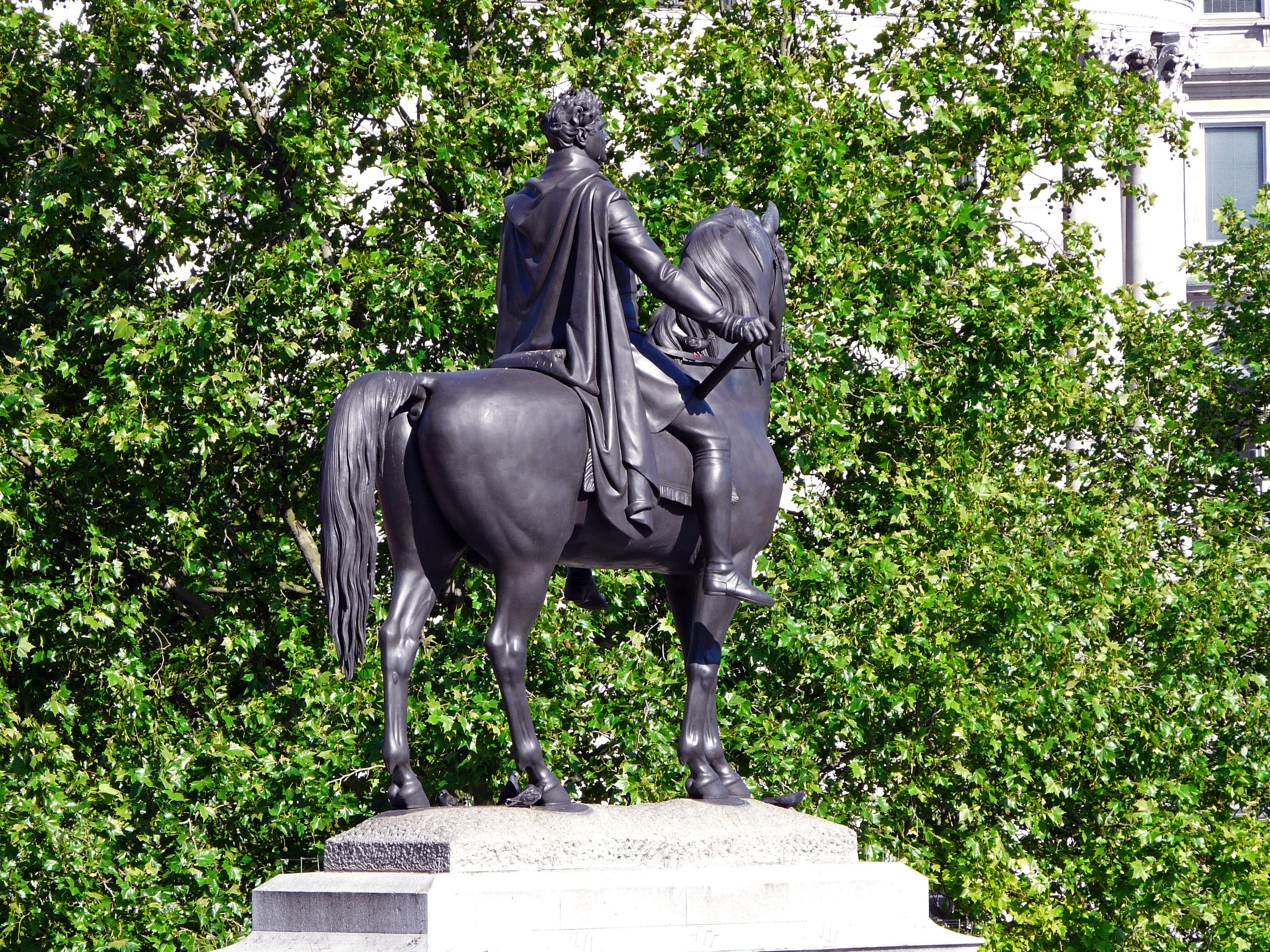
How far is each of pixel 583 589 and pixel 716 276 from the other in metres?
1.43

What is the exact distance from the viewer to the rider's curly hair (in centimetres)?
757

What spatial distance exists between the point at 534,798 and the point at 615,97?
878 centimetres

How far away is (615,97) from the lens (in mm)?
14570

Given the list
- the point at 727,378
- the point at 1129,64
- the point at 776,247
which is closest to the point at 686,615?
the point at 727,378

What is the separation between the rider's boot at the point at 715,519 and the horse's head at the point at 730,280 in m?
0.56

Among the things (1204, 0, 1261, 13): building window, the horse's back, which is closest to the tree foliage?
the horse's back

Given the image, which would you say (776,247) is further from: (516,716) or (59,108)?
(59,108)

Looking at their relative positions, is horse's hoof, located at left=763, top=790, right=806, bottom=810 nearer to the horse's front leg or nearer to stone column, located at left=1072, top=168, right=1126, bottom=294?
the horse's front leg

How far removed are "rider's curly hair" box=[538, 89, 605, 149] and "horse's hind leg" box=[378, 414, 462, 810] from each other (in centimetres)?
145

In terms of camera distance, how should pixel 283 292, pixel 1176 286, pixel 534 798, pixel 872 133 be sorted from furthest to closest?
pixel 1176 286 < pixel 872 133 < pixel 283 292 < pixel 534 798

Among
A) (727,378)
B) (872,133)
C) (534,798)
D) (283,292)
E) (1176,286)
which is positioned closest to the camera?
(534,798)

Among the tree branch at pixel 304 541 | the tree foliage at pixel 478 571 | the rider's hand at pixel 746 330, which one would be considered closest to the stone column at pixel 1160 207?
the tree foliage at pixel 478 571

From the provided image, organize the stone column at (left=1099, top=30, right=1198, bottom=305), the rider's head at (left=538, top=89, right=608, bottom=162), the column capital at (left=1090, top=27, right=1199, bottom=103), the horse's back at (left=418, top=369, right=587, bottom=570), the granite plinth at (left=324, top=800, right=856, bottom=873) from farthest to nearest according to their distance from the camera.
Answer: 1. the stone column at (left=1099, top=30, right=1198, bottom=305)
2. the column capital at (left=1090, top=27, right=1199, bottom=103)
3. the rider's head at (left=538, top=89, right=608, bottom=162)
4. the horse's back at (left=418, top=369, right=587, bottom=570)
5. the granite plinth at (left=324, top=800, right=856, bottom=873)

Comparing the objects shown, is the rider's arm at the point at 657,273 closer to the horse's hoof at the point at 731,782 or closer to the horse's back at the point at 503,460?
the horse's back at the point at 503,460
